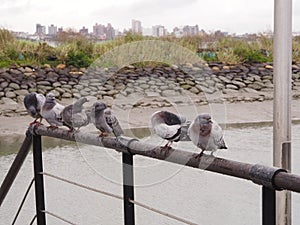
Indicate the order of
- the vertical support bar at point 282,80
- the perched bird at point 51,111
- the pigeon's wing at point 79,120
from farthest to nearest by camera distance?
1. the vertical support bar at point 282,80
2. the perched bird at point 51,111
3. the pigeon's wing at point 79,120

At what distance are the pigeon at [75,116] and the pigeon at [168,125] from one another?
33 centimetres

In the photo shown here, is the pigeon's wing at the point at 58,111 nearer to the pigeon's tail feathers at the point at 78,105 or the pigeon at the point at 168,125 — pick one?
the pigeon's tail feathers at the point at 78,105

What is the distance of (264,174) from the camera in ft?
2.66

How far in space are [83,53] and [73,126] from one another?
27.0 ft

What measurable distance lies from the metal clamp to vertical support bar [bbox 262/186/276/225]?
0.01 meters

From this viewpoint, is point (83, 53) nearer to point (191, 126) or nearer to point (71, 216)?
point (71, 216)

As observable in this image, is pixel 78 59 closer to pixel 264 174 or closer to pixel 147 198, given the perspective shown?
pixel 147 198

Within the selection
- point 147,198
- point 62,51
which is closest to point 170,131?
point 147,198

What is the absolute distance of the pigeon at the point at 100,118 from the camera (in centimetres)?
129

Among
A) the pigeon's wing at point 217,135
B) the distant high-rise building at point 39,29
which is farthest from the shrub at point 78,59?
the pigeon's wing at point 217,135

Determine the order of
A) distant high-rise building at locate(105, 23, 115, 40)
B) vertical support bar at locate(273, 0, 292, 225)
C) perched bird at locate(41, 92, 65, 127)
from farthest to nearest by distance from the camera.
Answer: distant high-rise building at locate(105, 23, 115, 40)
vertical support bar at locate(273, 0, 292, 225)
perched bird at locate(41, 92, 65, 127)

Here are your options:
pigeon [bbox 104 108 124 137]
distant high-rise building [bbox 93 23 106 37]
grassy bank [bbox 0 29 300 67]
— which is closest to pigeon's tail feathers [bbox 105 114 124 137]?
pigeon [bbox 104 108 124 137]

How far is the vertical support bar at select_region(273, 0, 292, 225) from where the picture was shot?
5.85 feet

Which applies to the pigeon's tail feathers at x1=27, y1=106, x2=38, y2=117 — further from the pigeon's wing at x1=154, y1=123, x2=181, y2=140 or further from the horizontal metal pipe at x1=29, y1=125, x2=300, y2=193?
the pigeon's wing at x1=154, y1=123, x2=181, y2=140
